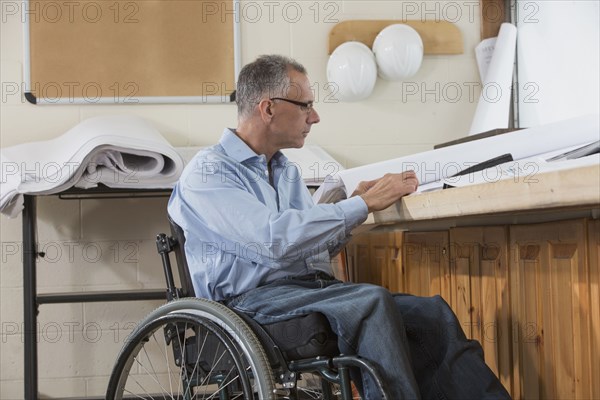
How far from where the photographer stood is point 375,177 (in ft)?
7.50

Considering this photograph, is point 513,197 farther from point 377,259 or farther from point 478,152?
point 377,259

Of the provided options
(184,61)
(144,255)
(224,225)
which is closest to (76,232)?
(144,255)

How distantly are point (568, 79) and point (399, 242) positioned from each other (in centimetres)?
116

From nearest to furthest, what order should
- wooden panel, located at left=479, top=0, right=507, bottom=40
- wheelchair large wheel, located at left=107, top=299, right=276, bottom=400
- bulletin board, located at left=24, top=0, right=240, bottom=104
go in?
wheelchair large wheel, located at left=107, top=299, right=276, bottom=400
bulletin board, located at left=24, top=0, right=240, bottom=104
wooden panel, located at left=479, top=0, right=507, bottom=40

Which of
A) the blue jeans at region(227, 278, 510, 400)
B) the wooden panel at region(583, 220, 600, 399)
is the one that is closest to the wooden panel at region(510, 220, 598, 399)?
the wooden panel at region(583, 220, 600, 399)

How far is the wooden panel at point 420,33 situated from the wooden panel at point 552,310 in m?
1.72

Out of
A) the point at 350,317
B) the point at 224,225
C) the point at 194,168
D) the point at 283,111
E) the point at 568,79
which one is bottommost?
the point at 350,317

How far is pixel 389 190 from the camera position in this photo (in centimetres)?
185

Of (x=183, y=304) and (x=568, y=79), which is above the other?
(x=568, y=79)

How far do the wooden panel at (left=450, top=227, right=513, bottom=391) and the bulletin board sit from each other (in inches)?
58.5

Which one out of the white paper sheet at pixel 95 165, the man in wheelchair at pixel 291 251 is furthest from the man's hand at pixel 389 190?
the white paper sheet at pixel 95 165

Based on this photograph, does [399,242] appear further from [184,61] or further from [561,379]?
[184,61]

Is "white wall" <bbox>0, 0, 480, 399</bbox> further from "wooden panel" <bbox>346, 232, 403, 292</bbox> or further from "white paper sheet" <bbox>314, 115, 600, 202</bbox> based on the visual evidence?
"white paper sheet" <bbox>314, 115, 600, 202</bbox>

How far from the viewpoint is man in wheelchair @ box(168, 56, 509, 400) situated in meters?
1.57
